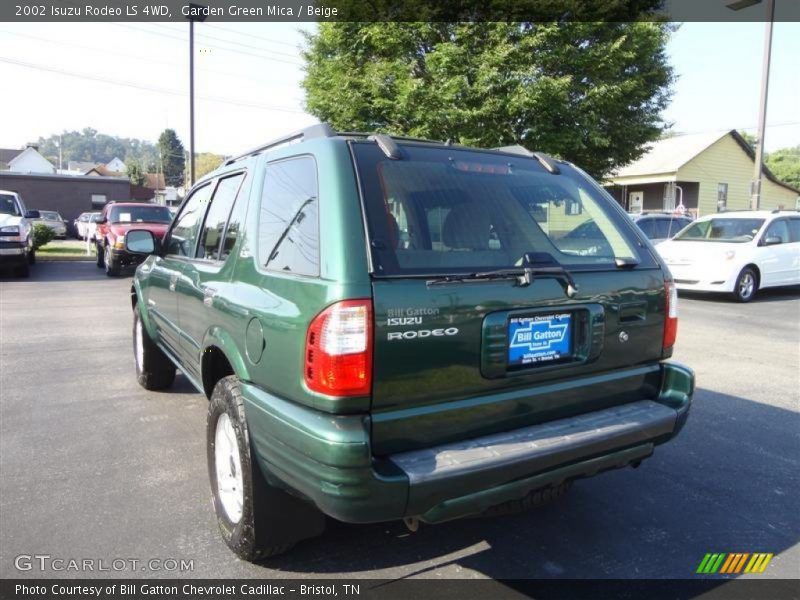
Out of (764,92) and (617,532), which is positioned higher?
(764,92)

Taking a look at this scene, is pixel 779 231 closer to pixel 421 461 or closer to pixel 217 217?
pixel 217 217

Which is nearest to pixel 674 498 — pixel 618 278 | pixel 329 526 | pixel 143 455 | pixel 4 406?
pixel 618 278

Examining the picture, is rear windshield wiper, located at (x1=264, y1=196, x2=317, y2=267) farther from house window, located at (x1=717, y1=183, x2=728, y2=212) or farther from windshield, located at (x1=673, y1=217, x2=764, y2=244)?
house window, located at (x1=717, y1=183, x2=728, y2=212)

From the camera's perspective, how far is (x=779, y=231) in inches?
478

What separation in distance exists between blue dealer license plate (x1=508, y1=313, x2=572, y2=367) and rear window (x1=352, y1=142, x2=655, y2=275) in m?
0.27

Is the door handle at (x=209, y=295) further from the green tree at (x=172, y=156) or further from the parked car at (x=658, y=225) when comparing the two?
the green tree at (x=172, y=156)

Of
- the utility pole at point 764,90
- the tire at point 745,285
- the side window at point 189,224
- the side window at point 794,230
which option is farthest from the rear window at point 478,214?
the utility pole at point 764,90

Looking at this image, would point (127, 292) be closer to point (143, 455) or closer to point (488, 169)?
point (143, 455)

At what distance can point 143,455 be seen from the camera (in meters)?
4.11

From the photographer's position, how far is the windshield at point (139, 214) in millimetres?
15203

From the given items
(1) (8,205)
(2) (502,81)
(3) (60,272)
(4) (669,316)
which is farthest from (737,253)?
(1) (8,205)

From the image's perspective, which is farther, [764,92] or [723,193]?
[723,193]

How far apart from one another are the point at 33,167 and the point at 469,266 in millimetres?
84326

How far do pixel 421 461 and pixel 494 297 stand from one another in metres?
0.71
